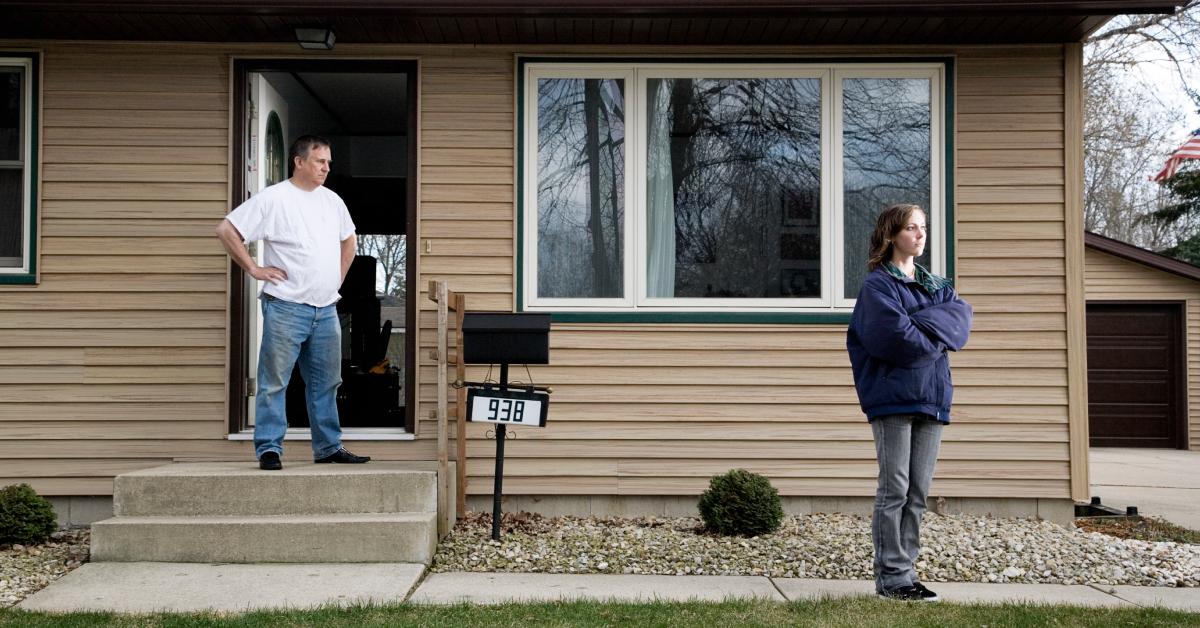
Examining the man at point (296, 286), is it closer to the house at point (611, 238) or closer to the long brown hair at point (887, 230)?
the house at point (611, 238)

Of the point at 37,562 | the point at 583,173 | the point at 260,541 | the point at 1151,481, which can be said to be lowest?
the point at 1151,481

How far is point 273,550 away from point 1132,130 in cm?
2333

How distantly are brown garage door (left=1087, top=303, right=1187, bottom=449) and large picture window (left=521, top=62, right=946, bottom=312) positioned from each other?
26.2 ft

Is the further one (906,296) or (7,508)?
A: (7,508)

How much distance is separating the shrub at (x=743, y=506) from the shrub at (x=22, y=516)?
3.35 m

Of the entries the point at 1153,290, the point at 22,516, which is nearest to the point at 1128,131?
the point at 1153,290

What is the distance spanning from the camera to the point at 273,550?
16.0 feet

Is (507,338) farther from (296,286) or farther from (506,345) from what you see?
Result: (296,286)

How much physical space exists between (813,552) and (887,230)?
178cm

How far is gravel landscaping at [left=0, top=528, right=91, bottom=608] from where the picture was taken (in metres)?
4.66

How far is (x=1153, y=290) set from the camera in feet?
42.2

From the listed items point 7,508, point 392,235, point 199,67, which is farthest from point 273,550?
point 392,235

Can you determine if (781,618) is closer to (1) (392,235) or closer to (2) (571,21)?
(2) (571,21)

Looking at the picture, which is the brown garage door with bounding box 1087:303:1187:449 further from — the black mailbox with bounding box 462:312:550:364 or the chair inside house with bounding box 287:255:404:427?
the black mailbox with bounding box 462:312:550:364
